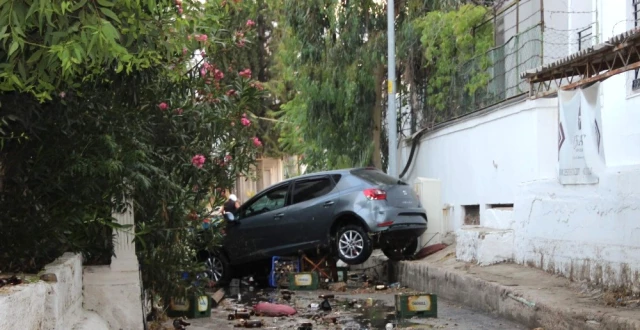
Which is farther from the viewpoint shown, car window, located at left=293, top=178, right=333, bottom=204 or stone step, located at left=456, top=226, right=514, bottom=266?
car window, located at left=293, top=178, right=333, bottom=204

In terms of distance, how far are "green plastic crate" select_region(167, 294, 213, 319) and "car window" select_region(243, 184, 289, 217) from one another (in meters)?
5.51

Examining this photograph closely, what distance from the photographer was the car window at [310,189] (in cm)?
1598

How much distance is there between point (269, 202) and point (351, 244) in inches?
85.6

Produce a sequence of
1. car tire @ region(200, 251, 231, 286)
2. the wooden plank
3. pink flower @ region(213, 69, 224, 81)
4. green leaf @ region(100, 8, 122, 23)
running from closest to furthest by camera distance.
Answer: green leaf @ region(100, 8, 122, 23)
the wooden plank
pink flower @ region(213, 69, 224, 81)
car tire @ region(200, 251, 231, 286)

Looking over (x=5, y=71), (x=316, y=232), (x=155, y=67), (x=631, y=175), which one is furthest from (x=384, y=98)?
(x=5, y=71)

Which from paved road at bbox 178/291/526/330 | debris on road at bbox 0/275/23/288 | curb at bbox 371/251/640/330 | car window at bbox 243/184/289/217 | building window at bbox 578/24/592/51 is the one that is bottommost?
paved road at bbox 178/291/526/330

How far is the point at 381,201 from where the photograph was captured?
15.1m

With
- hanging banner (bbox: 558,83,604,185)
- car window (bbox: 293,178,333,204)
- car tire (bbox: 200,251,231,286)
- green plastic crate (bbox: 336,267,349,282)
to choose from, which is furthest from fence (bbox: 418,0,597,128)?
car tire (bbox: 200,251,231,286)

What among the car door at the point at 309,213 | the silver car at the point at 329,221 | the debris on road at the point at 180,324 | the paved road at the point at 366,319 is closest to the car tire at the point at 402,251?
the silver car at the point at 329,221

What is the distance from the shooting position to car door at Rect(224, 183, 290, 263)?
1645 cm

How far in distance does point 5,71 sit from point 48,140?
84.2 inches

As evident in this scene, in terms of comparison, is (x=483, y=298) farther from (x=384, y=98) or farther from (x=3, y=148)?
(x=384, y=98)

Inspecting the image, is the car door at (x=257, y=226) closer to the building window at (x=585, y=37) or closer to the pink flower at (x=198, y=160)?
the building window at (x=585, y=37)

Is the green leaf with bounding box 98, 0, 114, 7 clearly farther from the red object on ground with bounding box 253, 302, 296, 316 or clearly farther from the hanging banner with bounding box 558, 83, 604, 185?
the red object on ground with bounding box 253, 302, 296, 316
